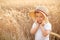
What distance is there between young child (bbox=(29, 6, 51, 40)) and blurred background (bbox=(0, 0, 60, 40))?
7 centimetres

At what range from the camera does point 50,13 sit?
1.22 m

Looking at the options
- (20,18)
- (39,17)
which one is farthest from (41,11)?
(20,18)

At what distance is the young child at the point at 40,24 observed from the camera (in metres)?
1.06

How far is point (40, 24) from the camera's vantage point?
1.07 meters

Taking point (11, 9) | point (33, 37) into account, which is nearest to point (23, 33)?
point (33, 37)

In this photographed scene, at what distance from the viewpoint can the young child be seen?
106 centimetres

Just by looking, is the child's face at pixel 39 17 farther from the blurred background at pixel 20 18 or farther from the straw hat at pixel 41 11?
the blurred background at pixel 20 18

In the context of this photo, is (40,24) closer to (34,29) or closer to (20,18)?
(34,29)

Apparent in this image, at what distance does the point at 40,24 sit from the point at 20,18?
0.17 m

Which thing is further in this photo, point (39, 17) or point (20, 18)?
point (20, 18)

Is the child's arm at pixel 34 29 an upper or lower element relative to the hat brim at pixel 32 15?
lower

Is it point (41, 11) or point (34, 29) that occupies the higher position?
point (41, 11)

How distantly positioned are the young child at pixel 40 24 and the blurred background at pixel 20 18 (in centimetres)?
7

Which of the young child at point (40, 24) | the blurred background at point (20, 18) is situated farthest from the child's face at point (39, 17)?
the blurred background at point (20, 18)
